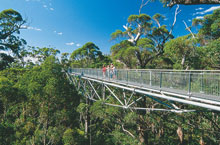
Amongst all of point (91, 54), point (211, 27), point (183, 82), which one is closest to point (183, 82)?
point (183, 82)

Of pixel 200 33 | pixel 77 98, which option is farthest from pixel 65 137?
pixel 200 33

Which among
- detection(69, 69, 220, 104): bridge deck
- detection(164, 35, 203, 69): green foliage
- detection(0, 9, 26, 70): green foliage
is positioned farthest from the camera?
detection(0, 9, 26, 70): green foliage

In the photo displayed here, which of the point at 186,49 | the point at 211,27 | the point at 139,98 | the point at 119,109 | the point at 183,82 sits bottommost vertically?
the point at 119,109

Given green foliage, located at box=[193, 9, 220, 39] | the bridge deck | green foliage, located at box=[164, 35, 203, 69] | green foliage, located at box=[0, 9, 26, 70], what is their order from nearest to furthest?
the bridge deck
green foliage, located at box=[193, 9, 220, 39]
green foliage, located at box=[164, 35, 203, 69]
green foliage, located at box=[0, 9, 26, 70]

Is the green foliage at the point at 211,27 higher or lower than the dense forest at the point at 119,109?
higher

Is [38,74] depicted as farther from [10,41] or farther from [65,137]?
[10,41]

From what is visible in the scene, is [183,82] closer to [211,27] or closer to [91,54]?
[211,27]

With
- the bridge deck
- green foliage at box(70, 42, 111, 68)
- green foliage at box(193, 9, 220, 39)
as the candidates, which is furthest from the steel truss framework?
green foliage at box(70, 42, 111, 68)

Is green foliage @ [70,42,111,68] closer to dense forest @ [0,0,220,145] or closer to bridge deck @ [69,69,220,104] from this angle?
dense forest @ [0,0,220,145]

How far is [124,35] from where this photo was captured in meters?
16.2

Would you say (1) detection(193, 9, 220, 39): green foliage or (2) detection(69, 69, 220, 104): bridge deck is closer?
(2) detection(69, 69, 220, 104): bridge deck

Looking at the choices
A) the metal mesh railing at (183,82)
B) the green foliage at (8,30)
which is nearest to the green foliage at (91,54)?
the green foliage at (8,30)

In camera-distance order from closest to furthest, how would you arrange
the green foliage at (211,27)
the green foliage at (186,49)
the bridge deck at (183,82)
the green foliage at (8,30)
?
the bridge deck at (183,82) < the green foliage at (211,27) < the green foliage at (186,49) < the green foliage at (8,30)

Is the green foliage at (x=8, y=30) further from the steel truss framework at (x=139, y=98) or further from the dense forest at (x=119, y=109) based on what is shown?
the steel truss framework at (x=139, y=98)
